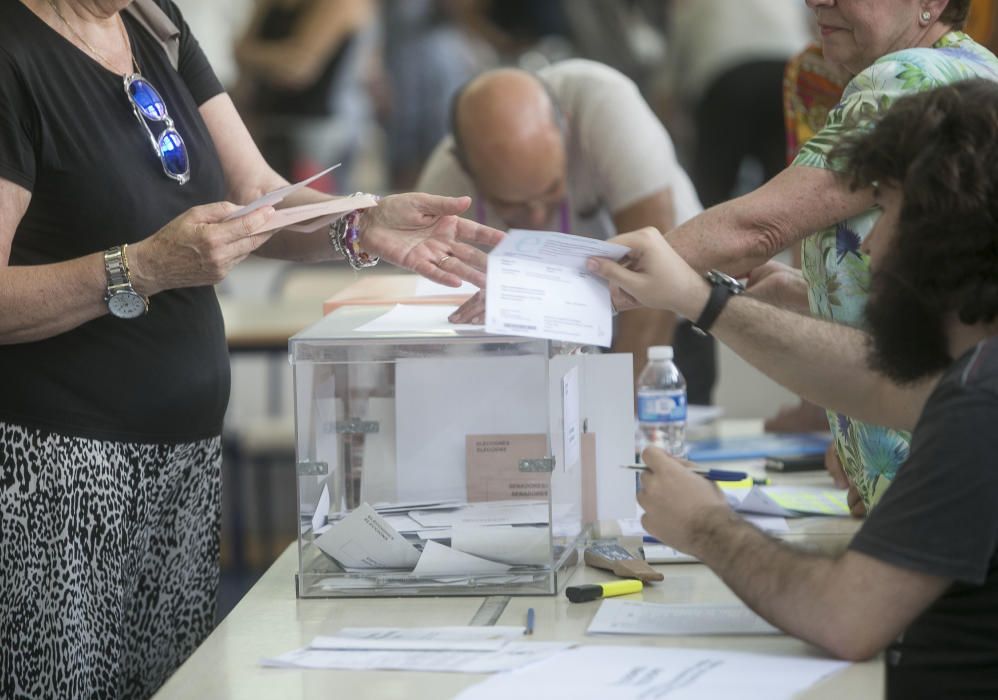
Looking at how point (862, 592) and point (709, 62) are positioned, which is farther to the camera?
point (709, 62)

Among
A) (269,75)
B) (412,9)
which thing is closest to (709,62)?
(412,9)

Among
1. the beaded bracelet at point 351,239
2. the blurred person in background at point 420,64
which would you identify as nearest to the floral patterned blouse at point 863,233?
the beaded bracelet at point 351,239

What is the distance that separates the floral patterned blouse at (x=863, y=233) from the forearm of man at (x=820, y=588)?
43 centimetres

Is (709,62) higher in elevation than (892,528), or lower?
higher

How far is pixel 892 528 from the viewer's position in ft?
4.05

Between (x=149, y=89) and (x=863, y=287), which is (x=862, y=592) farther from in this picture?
(x=149, y=89)

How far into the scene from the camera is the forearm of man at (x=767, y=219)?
170 cm

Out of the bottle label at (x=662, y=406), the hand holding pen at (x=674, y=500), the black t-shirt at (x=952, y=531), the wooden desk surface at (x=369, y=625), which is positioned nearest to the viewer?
the black t-shirt at (x=952, y=531)

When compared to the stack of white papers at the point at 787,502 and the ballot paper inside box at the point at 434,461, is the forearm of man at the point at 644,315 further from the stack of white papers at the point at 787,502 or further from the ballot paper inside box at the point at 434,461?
the ballot paper inside box at the point at 434,461

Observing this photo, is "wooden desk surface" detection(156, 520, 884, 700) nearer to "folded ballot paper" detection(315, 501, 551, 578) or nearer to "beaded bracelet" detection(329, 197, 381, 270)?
→ "folded ballot paper" detection(315, 501, 551, 578)

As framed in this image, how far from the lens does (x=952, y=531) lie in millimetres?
1207

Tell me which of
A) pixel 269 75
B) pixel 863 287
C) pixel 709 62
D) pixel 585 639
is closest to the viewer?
pixel 585 639

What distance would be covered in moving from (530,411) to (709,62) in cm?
431

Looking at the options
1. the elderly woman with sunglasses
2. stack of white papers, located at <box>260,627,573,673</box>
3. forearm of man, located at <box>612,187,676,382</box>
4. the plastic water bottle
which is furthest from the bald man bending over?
stack of white papers, located at <box>260,627,573,673</box>
